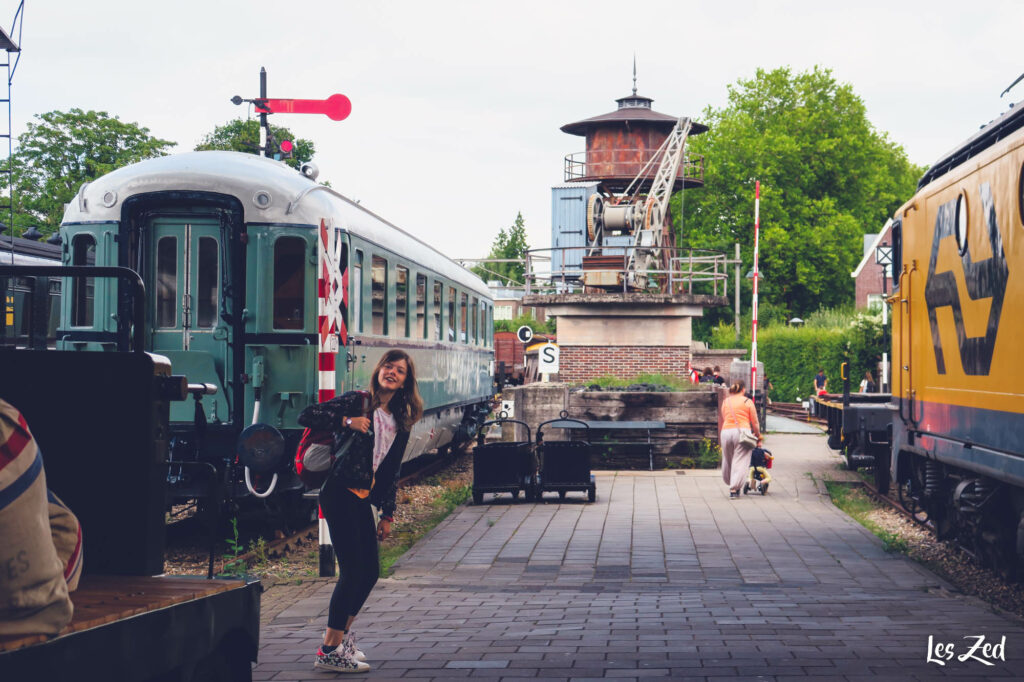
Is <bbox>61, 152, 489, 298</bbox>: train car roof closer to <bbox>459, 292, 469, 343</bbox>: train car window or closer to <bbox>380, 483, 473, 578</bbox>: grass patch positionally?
<bbox>380, 483, 473, 578</bbox>: grass patch

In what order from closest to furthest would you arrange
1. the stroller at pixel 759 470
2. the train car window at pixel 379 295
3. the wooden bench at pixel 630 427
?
the train car window at pixel 379 295
the stroller at pixel 759 470
the wooden bench at pixel 630 427

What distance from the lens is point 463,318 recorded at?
807 inches

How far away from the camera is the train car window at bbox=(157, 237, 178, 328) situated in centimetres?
1145

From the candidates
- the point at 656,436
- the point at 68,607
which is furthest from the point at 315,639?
the point at 656,436

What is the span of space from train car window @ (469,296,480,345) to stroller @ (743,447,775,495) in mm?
6937

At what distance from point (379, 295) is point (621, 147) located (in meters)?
34.4

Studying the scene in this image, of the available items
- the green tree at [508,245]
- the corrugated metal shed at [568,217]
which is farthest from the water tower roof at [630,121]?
the green tree at [508,245]

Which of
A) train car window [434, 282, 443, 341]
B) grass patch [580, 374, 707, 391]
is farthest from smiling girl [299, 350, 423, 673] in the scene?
grass patch [580, 374, 707, 391]

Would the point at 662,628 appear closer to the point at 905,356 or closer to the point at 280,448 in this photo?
the point at 280,448

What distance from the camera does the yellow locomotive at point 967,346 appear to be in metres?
8.06

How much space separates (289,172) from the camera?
11914 mm

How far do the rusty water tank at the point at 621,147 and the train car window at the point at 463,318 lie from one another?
2580 cm

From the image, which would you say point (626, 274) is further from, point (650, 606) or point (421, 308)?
point (650, 606)

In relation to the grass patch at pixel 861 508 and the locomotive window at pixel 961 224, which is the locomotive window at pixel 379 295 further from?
the locomotive window at pixel 961 224
